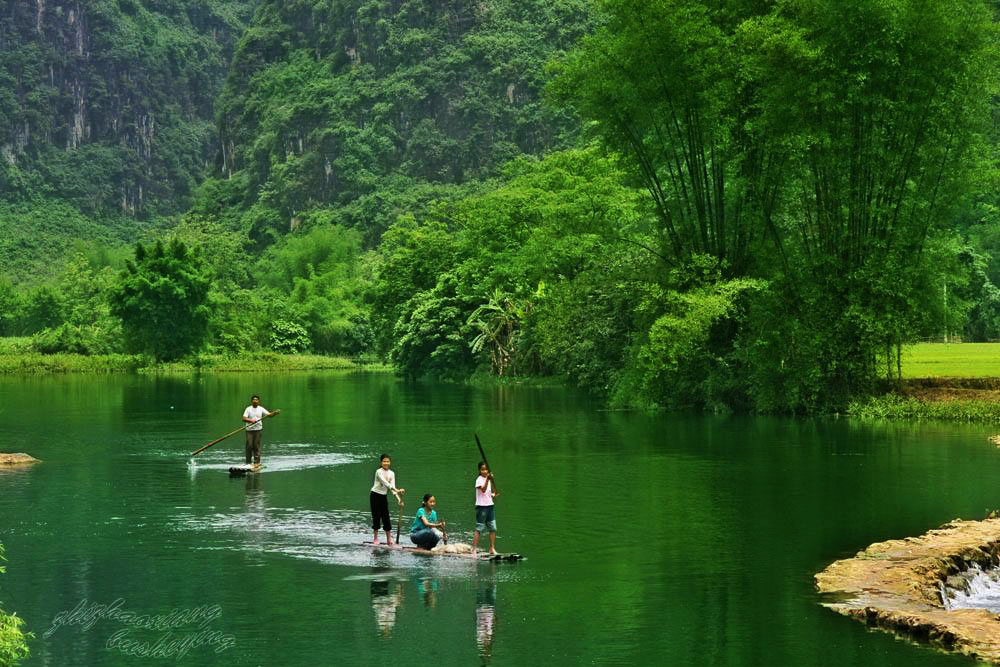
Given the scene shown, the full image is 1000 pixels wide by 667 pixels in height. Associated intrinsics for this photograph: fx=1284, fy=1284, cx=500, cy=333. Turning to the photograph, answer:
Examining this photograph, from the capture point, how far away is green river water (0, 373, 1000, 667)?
18.0 metres

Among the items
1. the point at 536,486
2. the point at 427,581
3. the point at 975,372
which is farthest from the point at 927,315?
the point at 427,581

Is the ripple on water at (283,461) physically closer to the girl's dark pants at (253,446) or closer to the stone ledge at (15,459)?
the girl's dark pants at (253,446)

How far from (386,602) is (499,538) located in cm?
590

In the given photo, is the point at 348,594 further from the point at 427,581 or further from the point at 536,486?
the point at 536,486

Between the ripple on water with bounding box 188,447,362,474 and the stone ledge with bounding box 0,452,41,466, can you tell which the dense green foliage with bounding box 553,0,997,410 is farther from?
the stone ledge with bounding box 0,452,41,466

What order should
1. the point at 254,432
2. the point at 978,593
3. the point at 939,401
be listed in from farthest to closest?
the point at 939,401 → the point at 254,432 → the point at 978,593

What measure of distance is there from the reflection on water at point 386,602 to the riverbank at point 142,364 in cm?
8925

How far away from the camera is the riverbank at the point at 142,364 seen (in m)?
107

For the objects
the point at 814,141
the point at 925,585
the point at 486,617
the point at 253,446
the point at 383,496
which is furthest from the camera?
the point at 814,141

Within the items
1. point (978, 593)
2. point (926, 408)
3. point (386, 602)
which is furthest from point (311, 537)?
point (926, 408)

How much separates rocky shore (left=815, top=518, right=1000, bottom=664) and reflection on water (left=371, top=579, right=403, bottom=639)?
6.72 meters

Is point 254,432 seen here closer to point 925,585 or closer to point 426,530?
point 426,530

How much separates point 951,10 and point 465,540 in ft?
109

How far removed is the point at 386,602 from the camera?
66.7 feet
